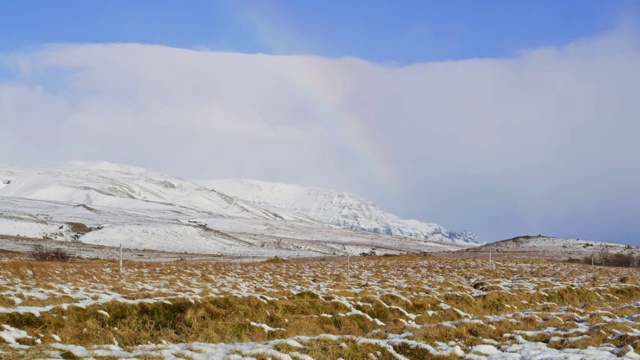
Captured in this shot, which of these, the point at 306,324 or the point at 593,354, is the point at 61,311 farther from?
the point at 593,354

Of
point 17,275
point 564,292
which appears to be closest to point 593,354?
point 564,292

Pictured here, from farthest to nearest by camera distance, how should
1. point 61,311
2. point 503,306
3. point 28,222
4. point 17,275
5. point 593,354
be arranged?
point 28,222 → point 17,275 → point 503,306 → point 61,311 → point 593,354

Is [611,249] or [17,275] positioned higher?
[611,249]

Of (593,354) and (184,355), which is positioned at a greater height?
(593,354)

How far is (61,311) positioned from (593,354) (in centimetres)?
1536

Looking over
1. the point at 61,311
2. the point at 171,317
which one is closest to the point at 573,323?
the point at 171,317

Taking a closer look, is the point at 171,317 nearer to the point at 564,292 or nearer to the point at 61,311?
the point at 61,311

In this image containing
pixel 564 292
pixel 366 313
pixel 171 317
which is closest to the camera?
pixel 171 317

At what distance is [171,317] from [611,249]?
322ft

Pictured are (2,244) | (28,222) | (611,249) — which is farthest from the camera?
(28,222)

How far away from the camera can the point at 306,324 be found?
17.3 metres

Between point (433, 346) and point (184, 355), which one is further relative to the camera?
point (433, 346)

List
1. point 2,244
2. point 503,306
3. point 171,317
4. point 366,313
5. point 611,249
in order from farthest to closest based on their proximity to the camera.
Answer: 1. point 611,249
2. point 2,244
3. point 503,306
4. point 366,313
5. point 171,317

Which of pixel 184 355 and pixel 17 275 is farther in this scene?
pixel 17 275
